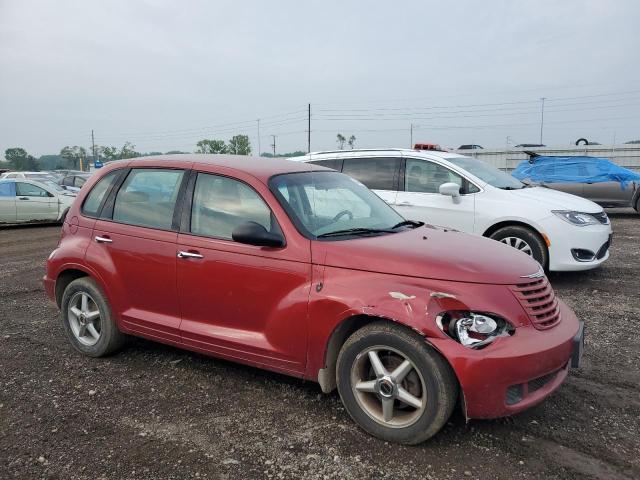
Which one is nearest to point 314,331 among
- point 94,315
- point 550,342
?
point 550,342

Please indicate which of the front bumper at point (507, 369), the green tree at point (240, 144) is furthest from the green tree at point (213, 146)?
the front bumper at point (507, 369)

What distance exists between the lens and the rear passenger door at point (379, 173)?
7660 mm

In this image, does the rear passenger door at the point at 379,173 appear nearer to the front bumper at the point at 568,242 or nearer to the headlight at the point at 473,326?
the front bumper at the point at 568,242

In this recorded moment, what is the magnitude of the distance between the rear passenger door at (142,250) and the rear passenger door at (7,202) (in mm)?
12719

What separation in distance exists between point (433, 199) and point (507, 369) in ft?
15.5

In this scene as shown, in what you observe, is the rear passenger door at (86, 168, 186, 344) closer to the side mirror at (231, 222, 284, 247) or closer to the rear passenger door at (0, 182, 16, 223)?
the side mirror at (231, 222, 284, 247)

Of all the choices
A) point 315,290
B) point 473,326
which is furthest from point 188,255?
point 473,326

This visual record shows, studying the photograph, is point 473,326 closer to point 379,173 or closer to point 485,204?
point 485,204

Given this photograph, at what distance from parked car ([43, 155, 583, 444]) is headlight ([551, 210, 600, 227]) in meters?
3.36

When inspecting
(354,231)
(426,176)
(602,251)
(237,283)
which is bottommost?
(602,251)

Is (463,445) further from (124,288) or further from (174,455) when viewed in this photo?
(124,288)

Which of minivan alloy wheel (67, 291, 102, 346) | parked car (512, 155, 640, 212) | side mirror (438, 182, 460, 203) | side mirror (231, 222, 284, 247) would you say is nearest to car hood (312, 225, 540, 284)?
side mirror (231, 222, 284, 247)

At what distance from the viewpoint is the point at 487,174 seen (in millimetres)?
7613

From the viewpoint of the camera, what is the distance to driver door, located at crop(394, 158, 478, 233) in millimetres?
7105
